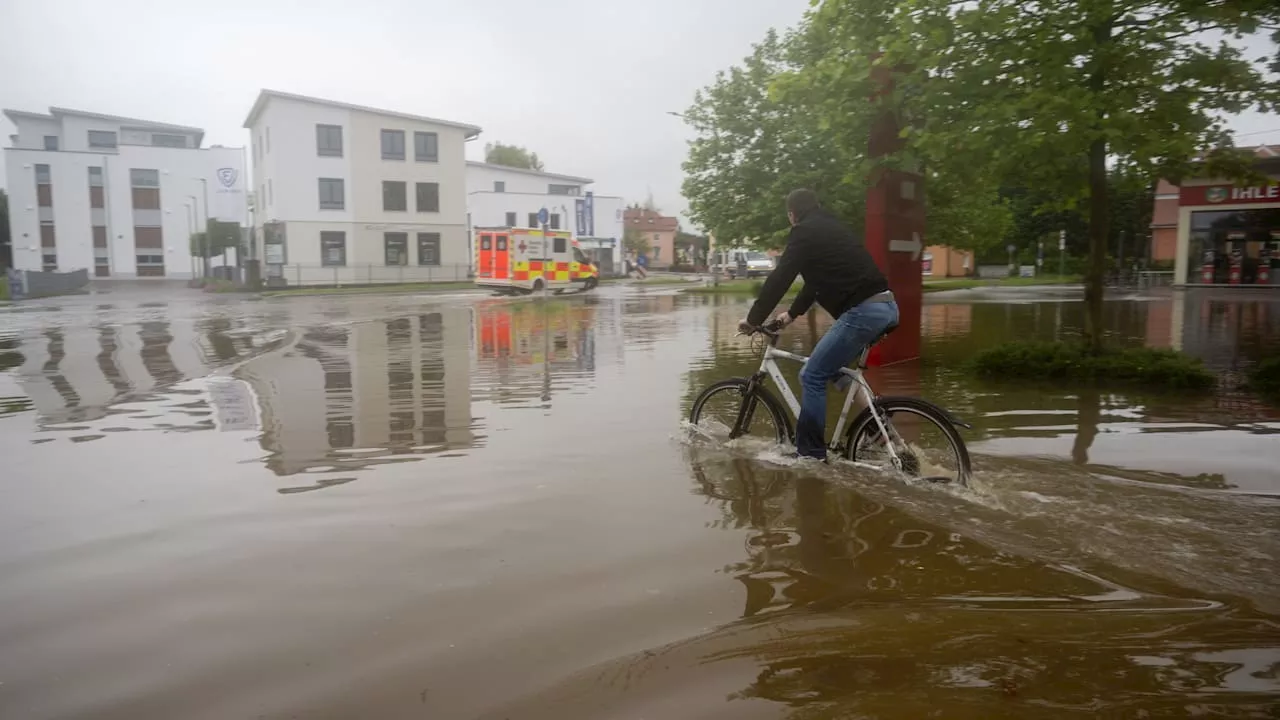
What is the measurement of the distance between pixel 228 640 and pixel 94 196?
71641 mm

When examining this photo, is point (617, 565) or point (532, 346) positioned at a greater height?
point (532, 346)

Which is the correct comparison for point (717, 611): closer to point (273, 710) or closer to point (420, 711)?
point (420, 711)

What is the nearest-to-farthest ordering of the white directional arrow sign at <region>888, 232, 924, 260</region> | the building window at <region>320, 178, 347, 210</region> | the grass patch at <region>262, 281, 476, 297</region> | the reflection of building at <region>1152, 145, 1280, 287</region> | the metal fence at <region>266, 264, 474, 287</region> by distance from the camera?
1. the white directional arrow sign at <region>888, 232, 924, 260</region>
2. the reflection of building at <region>1152, 145, 1280, 287</region>
3. the grass patch at <region>262, 281, 476, 297</region>
4. the metal fence at <region>266, 264, 474, 287</region>
5. the building window at <region>320, 178, 347, 210</region>

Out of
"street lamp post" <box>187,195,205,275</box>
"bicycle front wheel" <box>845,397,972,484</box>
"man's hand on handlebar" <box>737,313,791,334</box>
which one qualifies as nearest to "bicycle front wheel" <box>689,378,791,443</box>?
"man's hand on handlebar" <box>737,313,791,334</box>

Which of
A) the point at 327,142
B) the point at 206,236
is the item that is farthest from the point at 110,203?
the point at 327,142

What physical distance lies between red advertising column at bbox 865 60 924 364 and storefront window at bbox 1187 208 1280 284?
2906cm

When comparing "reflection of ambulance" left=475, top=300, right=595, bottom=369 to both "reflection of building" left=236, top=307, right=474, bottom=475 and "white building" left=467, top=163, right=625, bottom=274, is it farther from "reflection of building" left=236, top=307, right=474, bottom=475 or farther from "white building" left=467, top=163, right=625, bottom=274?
"white building" left=467, top=163, right=625, bottom=274

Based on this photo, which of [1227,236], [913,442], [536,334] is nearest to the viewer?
[913,442]

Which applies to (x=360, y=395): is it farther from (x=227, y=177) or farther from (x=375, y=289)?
(x=227, y=177)

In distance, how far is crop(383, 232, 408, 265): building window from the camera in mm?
50344

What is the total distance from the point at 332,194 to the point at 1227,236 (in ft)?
137

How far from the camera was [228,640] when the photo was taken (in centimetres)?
368

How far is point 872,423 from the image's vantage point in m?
5.88

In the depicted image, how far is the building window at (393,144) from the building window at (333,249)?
5198 millimetres
